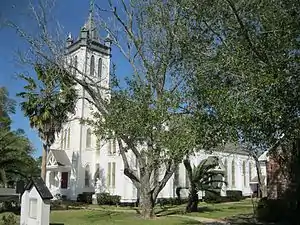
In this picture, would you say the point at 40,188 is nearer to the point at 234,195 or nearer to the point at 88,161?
the point at 88,161

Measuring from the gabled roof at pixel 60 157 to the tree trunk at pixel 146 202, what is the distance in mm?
19380

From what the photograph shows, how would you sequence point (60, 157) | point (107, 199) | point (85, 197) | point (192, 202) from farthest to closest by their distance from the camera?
A: point (60, 157)
point (85, 197)
point (107, 199)
point (192, 202)

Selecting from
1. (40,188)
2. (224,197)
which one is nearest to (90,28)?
(40,188)

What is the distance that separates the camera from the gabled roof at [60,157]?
40.3m

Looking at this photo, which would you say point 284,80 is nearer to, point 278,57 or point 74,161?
point 278,57

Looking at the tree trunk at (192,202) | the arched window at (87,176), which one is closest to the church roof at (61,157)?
the arched window at (87,176)

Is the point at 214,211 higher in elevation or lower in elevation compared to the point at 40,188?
lower

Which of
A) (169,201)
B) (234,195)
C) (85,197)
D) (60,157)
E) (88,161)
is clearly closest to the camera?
(169,201)

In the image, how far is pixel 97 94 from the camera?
76.7 feet

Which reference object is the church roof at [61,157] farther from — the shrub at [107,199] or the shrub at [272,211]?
the shrub at [272,211]

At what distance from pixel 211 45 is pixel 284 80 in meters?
3.35

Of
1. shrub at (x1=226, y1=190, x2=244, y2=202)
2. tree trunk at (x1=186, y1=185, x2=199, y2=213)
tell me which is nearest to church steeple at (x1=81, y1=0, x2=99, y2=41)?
tree trunk at (x1=186, y1=185, x2=199, y2=213)

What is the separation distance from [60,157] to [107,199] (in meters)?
8.66

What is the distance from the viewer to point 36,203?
14461 millimetres
